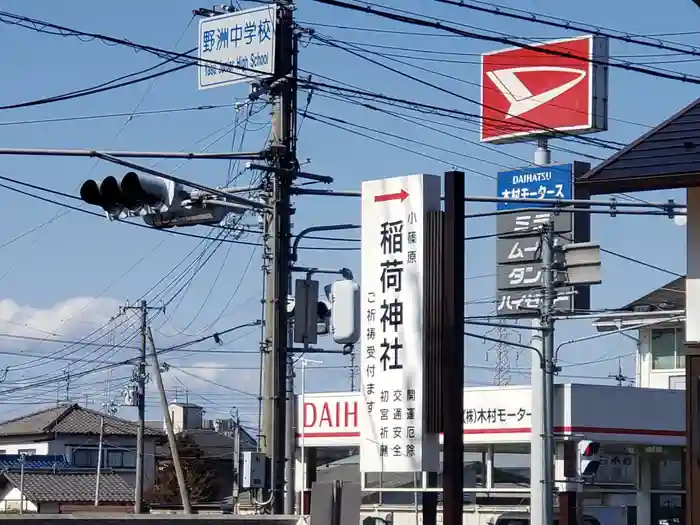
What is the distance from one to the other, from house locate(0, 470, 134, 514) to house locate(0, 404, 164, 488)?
599 cm

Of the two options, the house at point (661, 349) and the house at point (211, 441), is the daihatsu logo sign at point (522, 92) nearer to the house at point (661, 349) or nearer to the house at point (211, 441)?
the house at point (661, 349)

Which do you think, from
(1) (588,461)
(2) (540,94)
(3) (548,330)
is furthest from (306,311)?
(2) (540,94)

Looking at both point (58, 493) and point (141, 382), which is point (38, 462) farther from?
point (141, 382)

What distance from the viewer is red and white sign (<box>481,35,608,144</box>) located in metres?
31.2

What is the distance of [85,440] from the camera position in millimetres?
72375

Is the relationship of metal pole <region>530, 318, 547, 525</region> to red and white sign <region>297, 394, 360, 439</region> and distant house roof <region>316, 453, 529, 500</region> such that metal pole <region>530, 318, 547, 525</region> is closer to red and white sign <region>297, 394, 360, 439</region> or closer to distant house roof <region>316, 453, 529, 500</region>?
distant house roof <region>316, 453, 529, 500</region>

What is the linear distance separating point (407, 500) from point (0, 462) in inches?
1578

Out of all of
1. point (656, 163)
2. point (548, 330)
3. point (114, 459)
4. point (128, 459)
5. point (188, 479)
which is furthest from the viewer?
point (128, 459)

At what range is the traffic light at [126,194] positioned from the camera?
54.1 ft

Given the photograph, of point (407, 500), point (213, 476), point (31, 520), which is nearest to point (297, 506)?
point (407, 500)

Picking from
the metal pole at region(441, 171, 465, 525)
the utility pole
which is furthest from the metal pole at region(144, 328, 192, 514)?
the metal pole at region(441, 171, 465, 525)

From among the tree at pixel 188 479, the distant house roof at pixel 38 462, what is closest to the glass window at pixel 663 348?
the tree at pixel 188 479

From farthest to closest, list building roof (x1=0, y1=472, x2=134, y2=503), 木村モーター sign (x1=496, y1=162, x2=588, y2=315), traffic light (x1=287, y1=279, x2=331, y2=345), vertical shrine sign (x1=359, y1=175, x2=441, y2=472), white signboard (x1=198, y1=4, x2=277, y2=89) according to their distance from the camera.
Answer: building roof (x1=0, y1=472, x2=134, y2=503) < 木村モーター sign (x1=496, y1=162, x2=588, y2=315) < white signboard (x1=198, y1=4, x2=277, y2=89) < traffic light (x1=287, y1=279, x2=331, y2=345) < vertical shrine sign (x1=359, y1=175, x2=441, y2=472)

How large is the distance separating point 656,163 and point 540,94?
2093 centimetres
